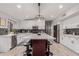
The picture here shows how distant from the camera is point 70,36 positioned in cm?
259

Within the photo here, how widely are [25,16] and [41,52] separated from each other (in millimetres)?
919

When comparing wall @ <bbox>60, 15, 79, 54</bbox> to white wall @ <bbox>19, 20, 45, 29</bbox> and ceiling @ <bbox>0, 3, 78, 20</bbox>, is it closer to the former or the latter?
ceiling @ <bbox>0, 3, 78, 20</bbox>

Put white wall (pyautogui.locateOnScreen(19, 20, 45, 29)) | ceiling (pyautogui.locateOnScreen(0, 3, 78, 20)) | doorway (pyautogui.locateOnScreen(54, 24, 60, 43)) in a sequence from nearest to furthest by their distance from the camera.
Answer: ceiling (pyautogui.locateOnScreen(0, 3, 78, 20)) < white wall (pyautogui.locateOnScreen(19, 20, 45, 29)) < doorway (pyautogui.locateOnScreen(54, 24, 60, 43))

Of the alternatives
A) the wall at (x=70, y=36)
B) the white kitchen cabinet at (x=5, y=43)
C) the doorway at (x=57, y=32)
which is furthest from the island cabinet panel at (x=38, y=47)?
the white kitchen cabinet at (x=5, y=43)

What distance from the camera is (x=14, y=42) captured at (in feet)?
8.16

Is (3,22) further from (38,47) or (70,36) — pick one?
(70,36)

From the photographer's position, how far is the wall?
2.39 meters

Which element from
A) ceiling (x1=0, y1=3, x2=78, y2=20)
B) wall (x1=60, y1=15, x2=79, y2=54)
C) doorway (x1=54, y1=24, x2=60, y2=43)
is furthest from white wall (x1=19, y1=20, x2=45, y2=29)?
wall (x1=60, y1=15, x2=79, y2=54)

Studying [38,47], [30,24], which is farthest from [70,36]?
[30,24]

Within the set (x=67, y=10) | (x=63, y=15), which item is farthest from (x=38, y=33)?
(x=67, y=10)

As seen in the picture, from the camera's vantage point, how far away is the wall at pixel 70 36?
7.86 ft

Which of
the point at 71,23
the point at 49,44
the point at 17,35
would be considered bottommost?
the point at 49,44

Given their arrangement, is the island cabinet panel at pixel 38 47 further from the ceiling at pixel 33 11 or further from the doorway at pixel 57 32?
the ceiling at pixel 33 11

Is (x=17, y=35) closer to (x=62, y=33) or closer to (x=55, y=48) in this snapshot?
(x=55, y=48)
